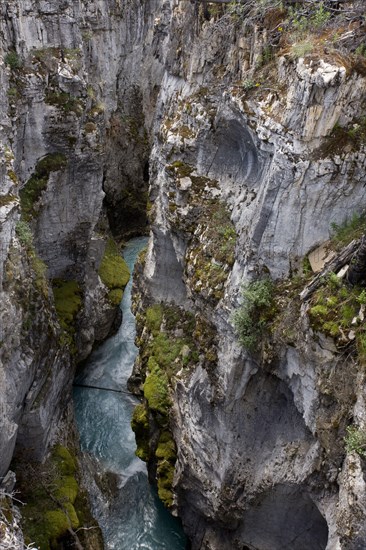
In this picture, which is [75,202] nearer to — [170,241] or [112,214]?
[170,241]

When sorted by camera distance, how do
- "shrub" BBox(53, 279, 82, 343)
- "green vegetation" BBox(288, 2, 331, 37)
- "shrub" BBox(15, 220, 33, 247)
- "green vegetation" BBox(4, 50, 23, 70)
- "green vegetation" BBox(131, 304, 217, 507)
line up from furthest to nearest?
"shrub" BBox(53, 279, 82, 343), "green vegetation" BBox(4, 50, 23, 70), "green vegetation" BBox(131, 304, 217, 507), "shrub" BBox(15, 220, 33, 247), "green vegetation" BBox(288, 2, 331, 37)

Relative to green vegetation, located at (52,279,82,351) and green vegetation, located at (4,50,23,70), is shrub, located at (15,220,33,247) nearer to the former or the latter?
green vegetation, located at (52,279,82,351)

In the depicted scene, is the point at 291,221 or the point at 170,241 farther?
the point at 170,241

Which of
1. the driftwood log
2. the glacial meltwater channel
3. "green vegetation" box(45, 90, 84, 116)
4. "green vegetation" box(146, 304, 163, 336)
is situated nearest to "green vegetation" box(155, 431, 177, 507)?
the glacial meltwater channel

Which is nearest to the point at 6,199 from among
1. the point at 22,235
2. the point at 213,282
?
the point at 22,235

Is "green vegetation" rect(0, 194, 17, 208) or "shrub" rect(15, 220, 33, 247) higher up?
"green vegetation" rect(0, 194, 17, 208)

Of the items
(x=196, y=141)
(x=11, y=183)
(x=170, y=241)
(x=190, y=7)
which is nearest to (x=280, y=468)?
(x=170, y=241)

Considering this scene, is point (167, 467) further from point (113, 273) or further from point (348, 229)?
point (113, 273)
